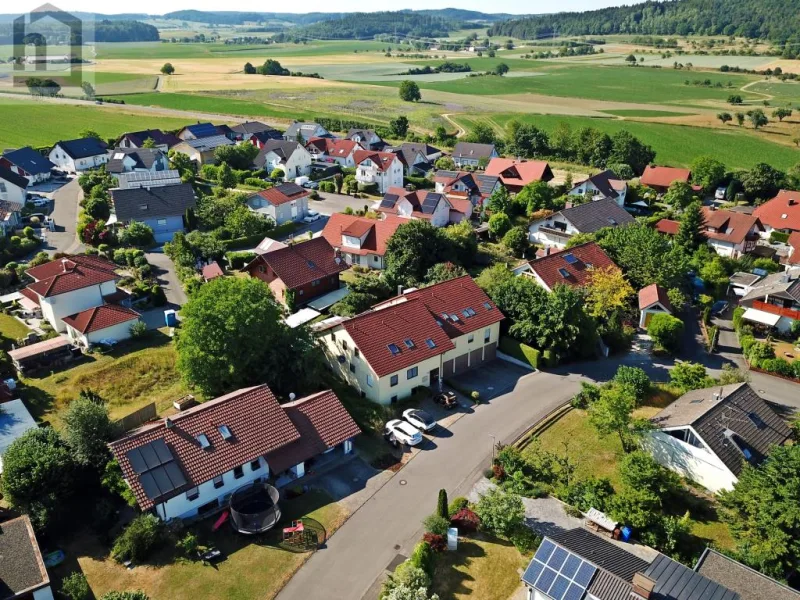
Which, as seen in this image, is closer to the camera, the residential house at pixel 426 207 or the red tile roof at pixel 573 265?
the red tile roof at pixel 573 265

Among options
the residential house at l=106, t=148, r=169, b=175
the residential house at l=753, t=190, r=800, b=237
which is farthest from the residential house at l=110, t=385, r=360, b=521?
the residential house at l=106, t=148, r=169, b=175

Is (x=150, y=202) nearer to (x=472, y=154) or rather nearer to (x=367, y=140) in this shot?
(x=367, y=140)

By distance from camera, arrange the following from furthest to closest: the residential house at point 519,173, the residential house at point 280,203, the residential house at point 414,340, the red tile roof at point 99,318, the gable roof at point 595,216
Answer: the residential house at point 519,173 < the residential house at point 280,203 < the gable roof at point 595,216 < the red tile roof at point 99,318 < the residential house at point 414,340

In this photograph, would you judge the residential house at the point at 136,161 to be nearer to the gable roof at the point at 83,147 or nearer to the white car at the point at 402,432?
the gable roof at the point at 83,147

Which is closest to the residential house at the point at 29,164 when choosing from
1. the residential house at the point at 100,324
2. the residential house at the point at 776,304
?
the residential house at the point at 100,324

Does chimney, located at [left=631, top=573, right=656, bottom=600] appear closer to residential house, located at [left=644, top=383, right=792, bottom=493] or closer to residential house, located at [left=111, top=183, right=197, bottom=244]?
residential house, located at [left=644, top=383, right=792, bottom=493]

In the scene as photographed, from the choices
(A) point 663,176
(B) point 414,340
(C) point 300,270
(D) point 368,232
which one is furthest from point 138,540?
(A) point 663,176

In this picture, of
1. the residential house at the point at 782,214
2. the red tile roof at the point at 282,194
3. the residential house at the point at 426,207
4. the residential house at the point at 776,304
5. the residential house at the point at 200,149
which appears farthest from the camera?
the residential house at the point at 200,149

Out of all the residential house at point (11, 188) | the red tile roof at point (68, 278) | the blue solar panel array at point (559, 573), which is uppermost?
the residential house at point (11, 188)
